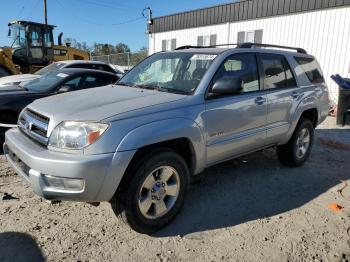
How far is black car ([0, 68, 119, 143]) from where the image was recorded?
5.71 meters

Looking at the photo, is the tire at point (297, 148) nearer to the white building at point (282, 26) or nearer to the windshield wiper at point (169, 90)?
the windshield wiper at point (169, 90)

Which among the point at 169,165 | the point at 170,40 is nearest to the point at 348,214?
the point at 169,165

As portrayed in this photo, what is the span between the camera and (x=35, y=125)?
3.39 metres

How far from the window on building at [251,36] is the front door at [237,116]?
11.8m

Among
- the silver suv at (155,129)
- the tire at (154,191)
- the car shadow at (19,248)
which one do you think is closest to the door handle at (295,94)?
the silver suv at (155,129)

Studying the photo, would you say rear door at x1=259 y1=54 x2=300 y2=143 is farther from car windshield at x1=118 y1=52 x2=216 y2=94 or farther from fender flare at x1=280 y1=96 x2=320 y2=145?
car windshield at x1=118 y1=52 x2=216 y2=94

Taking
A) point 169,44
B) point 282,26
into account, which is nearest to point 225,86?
point 282,26

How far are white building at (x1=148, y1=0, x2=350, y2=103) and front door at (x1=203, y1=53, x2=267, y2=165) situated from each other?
9.81m

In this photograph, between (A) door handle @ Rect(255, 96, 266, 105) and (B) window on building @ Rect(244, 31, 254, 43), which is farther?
(B) window on building @ Rect(244, 31, 254, 43)

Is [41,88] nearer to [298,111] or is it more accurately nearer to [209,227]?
[209,227]

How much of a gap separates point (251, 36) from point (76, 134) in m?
14.6

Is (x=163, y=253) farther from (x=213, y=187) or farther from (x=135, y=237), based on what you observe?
(x=213, y=187)

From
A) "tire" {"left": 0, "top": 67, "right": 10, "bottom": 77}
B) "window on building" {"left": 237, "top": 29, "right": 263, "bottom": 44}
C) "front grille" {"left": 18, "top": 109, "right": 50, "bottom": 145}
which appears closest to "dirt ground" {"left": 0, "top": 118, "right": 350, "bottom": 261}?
"front grille" {"left": 18, "top": 109, "right": 50, "bottom": 145}

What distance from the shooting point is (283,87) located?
16.2ft
